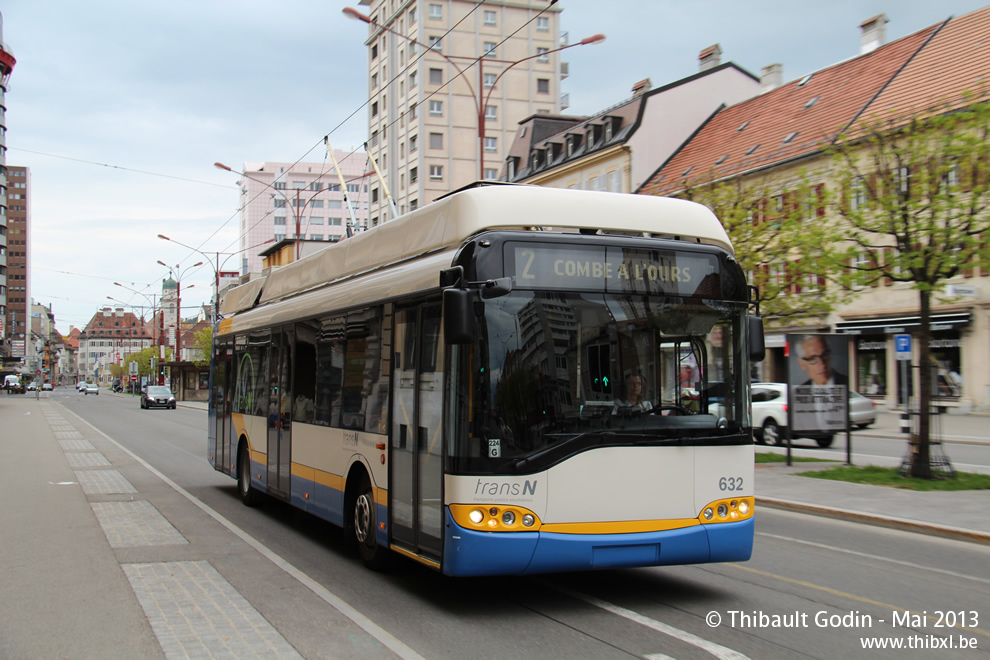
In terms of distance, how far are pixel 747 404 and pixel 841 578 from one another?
6.85 ft

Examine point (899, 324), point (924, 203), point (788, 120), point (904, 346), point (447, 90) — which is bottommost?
point (904, 346)

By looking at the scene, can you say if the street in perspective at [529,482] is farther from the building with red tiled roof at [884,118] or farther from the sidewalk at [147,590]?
the building with red tiled roof at [884,118]

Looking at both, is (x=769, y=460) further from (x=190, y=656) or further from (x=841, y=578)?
(x=190, y=656)

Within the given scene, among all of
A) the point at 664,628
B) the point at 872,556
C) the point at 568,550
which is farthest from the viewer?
the point at 872,556

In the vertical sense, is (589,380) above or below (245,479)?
above

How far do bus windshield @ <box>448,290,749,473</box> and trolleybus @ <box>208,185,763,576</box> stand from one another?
0.04 feet

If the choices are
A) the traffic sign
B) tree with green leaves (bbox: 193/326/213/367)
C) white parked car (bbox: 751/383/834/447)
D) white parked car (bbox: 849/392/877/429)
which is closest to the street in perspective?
the traffic sign

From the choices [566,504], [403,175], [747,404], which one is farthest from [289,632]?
[403,175]

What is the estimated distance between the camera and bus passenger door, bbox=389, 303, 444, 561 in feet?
21.8

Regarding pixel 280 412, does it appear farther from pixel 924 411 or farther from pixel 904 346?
pixel 904 346

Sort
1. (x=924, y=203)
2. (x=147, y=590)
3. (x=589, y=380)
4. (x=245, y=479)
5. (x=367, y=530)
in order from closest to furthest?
1. (x=589, y=380)
2. (x=147, y=590)
3. (x=367, y=530)
4. (x=245, y=479)
5. (x=924, y=203)

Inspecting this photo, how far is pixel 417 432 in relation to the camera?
7035 millimetres

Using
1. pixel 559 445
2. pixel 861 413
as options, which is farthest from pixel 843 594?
pixel 861 413

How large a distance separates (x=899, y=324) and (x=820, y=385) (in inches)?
835
